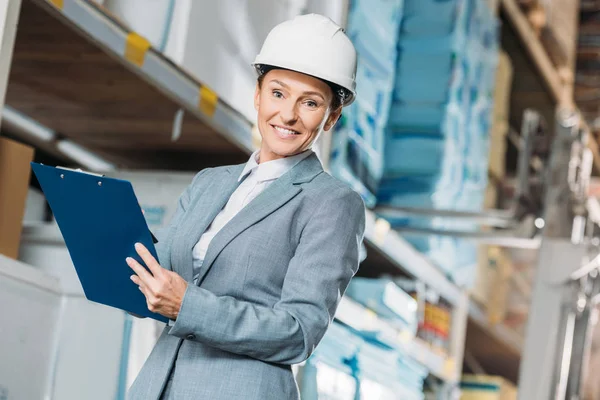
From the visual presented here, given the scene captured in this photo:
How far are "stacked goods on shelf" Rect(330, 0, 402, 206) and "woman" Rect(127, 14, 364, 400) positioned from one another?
7.44ft

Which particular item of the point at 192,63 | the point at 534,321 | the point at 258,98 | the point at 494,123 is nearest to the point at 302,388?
the point at 192,63

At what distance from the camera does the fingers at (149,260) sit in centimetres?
154

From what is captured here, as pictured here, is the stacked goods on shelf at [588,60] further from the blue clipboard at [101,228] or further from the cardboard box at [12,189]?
the blue clipboard at [101,228]

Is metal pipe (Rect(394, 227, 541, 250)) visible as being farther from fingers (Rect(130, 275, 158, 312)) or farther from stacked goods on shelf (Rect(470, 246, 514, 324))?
fingers (Rect(130, 275, 158, 312))

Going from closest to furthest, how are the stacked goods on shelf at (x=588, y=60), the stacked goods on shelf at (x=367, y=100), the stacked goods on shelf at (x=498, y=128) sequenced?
the stacked goods on shelf at (x=367, y=100), the stacked goods on shelf at (x=498, y=128), the stacked goods on shelf at (x=588, y=60)

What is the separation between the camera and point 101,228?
159cm

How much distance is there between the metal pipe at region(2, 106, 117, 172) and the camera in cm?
375

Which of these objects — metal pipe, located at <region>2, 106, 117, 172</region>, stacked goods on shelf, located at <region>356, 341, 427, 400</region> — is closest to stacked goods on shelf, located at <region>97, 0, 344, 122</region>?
metal pipe, located at <region>2, 106, 117, 172</region>

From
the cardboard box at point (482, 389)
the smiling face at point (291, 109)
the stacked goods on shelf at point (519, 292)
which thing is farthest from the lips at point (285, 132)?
the stacked goods on shelf at point (519, 292)

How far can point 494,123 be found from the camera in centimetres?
684

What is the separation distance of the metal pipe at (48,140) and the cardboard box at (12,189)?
1.11 m

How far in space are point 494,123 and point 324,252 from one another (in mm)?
5368

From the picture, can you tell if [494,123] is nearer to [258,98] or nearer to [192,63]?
[192,63]

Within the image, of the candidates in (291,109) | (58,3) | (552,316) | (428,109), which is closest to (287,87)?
(291,109)
